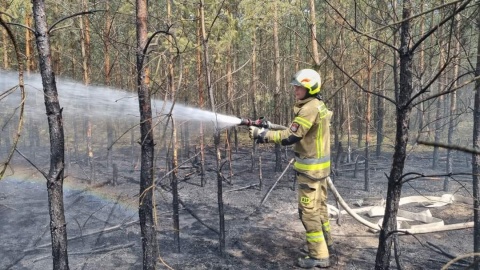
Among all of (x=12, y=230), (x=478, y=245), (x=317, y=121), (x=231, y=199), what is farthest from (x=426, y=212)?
(x=12, y=230)

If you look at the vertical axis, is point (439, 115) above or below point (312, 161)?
above

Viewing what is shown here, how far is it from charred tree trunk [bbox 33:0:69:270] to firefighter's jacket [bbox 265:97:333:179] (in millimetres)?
2775

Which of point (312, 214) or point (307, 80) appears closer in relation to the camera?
point (307, 80)

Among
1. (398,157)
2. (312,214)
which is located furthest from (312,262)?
(398,157)

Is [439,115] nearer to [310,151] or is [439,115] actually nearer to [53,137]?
[310,151]

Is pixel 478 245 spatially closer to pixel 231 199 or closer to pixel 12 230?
pixel 231 199

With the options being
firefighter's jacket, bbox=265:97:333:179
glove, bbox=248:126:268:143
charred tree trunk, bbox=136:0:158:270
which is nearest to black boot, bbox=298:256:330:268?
firefighter's jacket, bbox=265:97:333:179

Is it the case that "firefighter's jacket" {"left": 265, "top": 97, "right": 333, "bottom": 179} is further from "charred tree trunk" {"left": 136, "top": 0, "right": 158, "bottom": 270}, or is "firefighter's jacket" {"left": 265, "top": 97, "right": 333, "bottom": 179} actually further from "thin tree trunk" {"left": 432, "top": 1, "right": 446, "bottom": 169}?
"charred tree trunk" {"left": 136, "top": 0, "right": 158, "bottom": 270}

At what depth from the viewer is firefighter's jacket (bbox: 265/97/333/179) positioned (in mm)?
4895

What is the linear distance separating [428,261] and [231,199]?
16.3 ft

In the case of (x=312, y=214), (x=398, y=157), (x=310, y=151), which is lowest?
(x=312, y=214)

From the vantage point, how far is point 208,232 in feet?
21.5

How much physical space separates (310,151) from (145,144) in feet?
8.49

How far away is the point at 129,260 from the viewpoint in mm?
5406
